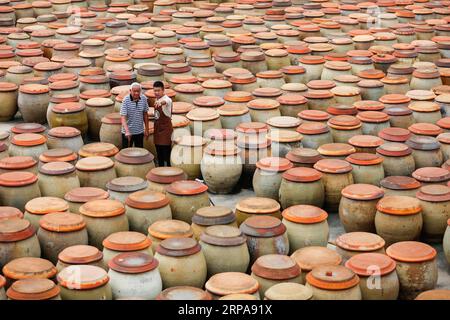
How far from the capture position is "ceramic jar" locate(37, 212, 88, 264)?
9.24m

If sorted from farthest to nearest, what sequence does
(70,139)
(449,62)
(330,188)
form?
1. (449,62)
2. (70,139)
3. (330,188)

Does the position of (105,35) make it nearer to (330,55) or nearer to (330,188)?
(330,55)

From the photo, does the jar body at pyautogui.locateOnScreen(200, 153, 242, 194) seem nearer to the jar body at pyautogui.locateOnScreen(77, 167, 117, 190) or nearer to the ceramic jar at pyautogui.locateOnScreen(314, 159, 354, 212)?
the ceramic jar at pyautogui.locateOnScreen(314, 159, 354, 212)

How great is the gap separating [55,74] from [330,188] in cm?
508

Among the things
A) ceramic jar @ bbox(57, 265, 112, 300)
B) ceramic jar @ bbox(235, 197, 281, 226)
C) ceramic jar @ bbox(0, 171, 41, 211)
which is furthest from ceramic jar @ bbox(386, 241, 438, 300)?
ceramic jar @ bbox(0, 171, 41, 211)

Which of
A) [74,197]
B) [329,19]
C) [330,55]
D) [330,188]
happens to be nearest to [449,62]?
[330,55]

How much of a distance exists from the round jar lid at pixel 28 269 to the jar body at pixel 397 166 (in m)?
4.68

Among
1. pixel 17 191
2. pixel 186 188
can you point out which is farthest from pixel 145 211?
pixel 17 191

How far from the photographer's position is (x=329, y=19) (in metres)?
17.6

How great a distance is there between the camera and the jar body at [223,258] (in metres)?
9.02

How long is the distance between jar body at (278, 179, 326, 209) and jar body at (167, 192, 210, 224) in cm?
104

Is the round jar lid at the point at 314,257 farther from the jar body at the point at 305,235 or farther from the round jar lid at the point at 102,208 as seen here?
the round jar lid at the point at 102,208

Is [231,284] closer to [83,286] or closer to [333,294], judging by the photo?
[333,294]

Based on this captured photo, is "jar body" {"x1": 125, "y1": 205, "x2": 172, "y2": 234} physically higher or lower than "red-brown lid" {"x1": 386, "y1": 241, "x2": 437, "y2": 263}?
higher
